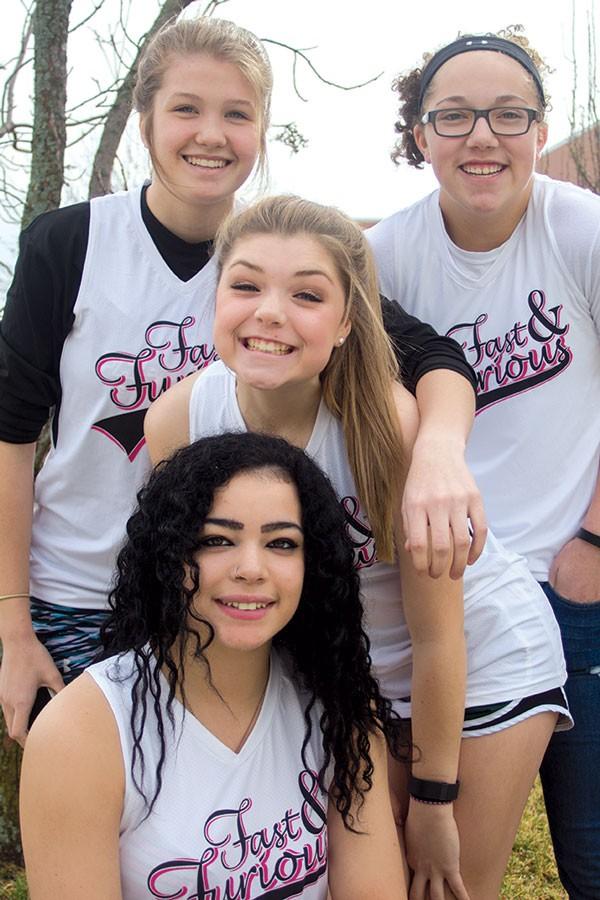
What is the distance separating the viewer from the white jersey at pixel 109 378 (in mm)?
2406

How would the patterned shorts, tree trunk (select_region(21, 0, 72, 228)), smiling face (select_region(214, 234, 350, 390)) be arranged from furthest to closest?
1. tree trunk (select_region(21, 0, 72, 228))
2. the patterned shorts
3. smiling face (select_region(214, 234, 350, 390))

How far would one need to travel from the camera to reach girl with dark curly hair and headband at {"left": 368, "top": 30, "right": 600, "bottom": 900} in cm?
251

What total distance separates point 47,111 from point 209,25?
1.29m

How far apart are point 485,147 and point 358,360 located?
64 centimetres

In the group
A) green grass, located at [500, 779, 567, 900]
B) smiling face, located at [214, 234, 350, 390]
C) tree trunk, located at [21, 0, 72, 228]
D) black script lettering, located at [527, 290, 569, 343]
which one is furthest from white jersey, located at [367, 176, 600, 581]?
green grass, located at [500, 779, 567, 900]

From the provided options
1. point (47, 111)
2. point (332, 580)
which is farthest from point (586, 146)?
point (332, 580)

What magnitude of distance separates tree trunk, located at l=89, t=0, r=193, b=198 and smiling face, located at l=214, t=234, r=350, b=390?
1.76m

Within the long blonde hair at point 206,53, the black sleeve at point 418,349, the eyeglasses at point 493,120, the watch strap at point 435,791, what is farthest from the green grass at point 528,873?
the eyeglasses at point 493,120

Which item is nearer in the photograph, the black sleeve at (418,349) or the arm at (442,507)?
the arm at (442,507)

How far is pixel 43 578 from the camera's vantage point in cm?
251

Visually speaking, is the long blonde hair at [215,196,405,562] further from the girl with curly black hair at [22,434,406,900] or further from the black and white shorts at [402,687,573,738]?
the black and white shorts at [402,687,573,738]

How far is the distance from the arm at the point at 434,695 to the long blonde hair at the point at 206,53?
82 centimetres

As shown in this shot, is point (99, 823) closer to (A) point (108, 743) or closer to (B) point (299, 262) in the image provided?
(A) point (108, 743)

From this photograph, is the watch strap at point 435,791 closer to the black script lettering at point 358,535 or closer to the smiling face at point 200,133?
the black script lettering at point 358,535
